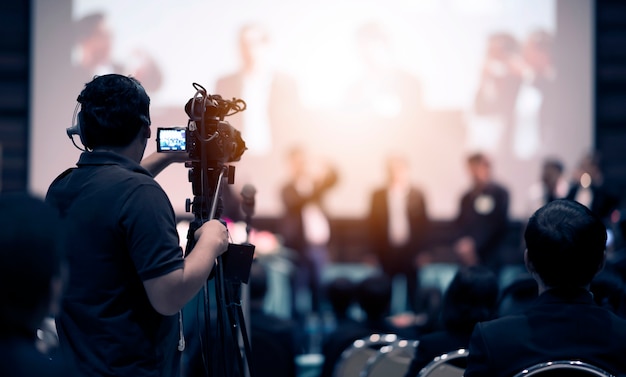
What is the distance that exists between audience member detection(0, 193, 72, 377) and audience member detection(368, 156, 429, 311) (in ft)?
18.5

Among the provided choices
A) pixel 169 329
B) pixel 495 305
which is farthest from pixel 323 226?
pixel 169 329

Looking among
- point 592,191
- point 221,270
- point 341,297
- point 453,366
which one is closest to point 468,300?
point 453,366

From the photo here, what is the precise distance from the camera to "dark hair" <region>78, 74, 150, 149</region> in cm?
184

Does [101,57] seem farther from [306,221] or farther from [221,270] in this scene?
[221,270]

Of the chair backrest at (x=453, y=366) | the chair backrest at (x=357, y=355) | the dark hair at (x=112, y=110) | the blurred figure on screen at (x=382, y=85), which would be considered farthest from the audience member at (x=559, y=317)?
the blurred figure on screen at (x=382, y=85)

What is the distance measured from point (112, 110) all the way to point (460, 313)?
118cm

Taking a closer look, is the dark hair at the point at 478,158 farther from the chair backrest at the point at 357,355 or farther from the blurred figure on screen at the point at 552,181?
the chair backrest at the point at 357,355

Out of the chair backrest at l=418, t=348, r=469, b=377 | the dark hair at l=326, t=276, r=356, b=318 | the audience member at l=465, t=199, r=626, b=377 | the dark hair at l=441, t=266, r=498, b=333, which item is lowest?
the dark hair at l=326, t=276, r=356, b=318

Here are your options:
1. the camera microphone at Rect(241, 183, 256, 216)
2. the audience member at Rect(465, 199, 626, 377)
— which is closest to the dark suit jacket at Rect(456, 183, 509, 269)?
the camera microphone at Rect(241, 183, 256, 216)

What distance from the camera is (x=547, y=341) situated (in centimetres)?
170

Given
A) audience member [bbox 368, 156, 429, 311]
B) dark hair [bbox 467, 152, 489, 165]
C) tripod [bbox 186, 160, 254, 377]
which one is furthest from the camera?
audience member [bbox 368, 156, 429, 311]

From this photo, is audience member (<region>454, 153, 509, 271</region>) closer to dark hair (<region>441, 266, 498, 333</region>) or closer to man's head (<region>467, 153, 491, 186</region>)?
man's head (<region>467, 153, 491, 186</region>)

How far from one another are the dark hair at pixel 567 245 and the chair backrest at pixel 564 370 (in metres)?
0.20

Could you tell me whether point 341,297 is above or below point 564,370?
below
